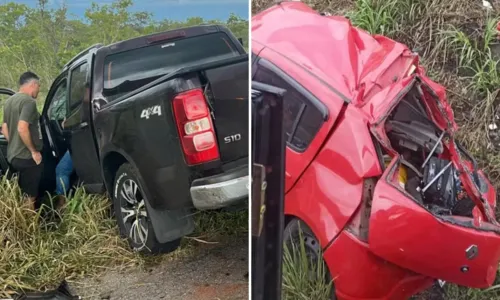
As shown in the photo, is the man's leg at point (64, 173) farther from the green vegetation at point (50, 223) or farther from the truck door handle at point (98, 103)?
the truck door handle at point (98, 103)

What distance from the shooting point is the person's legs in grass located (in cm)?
141

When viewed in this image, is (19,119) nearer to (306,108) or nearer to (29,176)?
(29,176)

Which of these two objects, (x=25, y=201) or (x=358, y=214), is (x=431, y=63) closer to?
(x=358, y=214)

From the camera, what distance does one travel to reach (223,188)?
4.11 ft

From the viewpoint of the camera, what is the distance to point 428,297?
5.15 feet

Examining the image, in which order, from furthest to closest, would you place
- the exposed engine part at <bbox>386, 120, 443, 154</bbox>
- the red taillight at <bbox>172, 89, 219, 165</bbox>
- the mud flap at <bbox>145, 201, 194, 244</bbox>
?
the exposed engine part at <bbox>386, 120, 443, 154</bbox> → the mud flap at <bbox>145, 201, 194, 244</bbox> → the red taillight at <bbox>172, 89, 219, 165</bbox>

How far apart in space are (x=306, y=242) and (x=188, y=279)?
0.29 m

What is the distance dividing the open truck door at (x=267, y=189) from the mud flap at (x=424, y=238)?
218 millimetres

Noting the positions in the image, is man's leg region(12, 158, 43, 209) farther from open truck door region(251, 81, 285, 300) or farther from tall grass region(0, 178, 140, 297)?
open truck door region(251, 81, 285, 300)

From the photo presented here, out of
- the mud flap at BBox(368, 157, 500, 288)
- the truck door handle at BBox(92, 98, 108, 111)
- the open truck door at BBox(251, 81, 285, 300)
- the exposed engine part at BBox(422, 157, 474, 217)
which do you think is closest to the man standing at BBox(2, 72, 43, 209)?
the truck door handle at BBox(92, 98, 108, 111)

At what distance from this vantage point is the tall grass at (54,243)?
54.4 inches

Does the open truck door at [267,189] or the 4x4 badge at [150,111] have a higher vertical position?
the 4x4 badge at [150,111]

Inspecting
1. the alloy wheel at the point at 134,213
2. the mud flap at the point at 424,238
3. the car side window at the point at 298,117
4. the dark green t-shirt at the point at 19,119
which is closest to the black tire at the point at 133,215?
the alloy wheel at the point at 134,213

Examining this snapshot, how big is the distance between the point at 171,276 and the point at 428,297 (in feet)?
2.23
